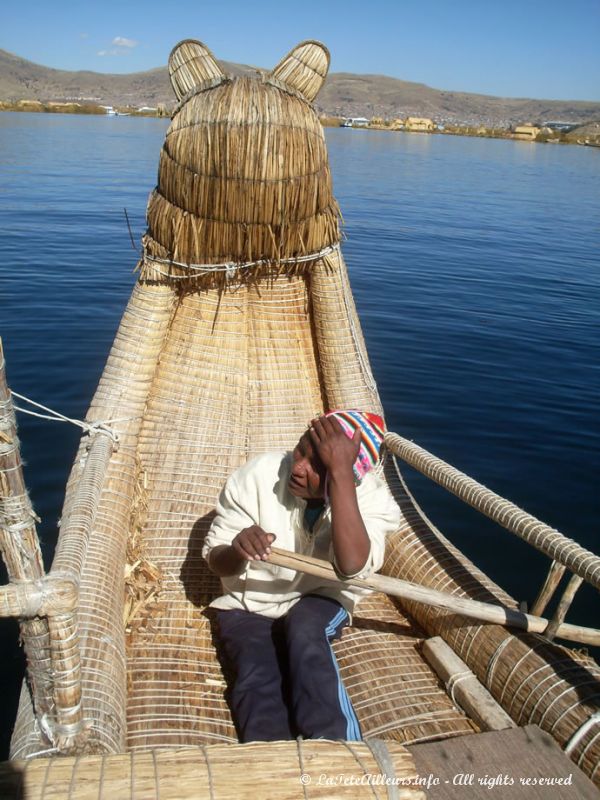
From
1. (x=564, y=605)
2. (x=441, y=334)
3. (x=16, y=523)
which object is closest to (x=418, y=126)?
(x=441, y=334)

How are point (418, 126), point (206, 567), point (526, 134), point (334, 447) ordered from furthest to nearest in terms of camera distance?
point (418, 126)
point (526, 134)
point (206, 567)
point (334, 447)

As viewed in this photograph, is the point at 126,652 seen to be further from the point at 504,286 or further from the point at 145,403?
the point at 504,286

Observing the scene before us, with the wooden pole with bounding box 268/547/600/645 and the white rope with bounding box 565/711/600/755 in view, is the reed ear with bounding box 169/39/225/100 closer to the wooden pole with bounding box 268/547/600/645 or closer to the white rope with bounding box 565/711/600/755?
the wooden pole with bounding box 268/547/600/645

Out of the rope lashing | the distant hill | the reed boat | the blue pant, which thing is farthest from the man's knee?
the distant hill

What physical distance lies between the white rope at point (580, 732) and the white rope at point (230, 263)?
2.30m

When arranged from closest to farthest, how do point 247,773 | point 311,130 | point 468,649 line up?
point 247,773
point 468,649
point 311,130

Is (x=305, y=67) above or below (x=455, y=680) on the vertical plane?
above

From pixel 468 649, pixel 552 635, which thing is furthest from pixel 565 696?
pixel 468 649

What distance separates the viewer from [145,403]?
10.7 ft

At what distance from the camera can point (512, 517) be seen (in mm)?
2418

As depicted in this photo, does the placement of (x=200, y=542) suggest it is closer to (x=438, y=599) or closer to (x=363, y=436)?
(x=438, y=599)

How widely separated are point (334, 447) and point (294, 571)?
0.51m

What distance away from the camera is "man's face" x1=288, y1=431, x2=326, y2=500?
1916mm

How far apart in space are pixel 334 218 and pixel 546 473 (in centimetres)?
286
